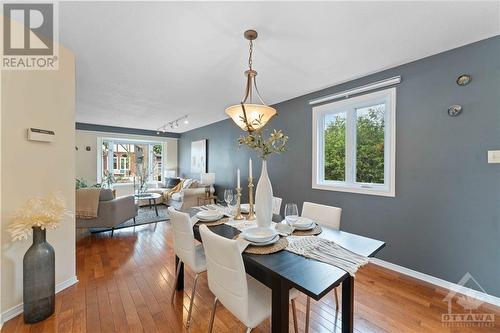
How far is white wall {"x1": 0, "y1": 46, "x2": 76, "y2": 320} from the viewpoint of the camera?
1.62m

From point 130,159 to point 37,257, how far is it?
6093 mm

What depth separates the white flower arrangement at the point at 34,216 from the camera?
1555 mm

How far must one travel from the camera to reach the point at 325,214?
6.40ft

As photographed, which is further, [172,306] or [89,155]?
[89,155]

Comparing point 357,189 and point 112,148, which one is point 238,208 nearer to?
point 357,189

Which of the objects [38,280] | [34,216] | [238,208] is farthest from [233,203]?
[38,280]

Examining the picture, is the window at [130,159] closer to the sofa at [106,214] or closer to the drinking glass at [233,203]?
the sofa at [106,214]

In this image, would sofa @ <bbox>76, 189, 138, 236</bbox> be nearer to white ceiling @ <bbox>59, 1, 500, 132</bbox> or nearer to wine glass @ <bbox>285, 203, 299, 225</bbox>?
white ceiling @ <bbox>59, 1, 500, 132</bbox>

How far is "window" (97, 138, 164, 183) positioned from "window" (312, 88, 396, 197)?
6104mm

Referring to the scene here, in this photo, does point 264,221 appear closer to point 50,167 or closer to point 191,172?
point 50,167

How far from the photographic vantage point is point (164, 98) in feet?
12.1

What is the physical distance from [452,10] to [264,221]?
2130 millimetres
